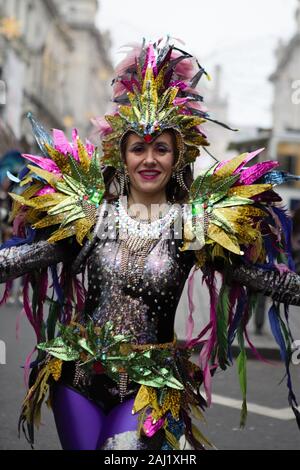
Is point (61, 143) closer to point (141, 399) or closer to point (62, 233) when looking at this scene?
point (62, 233)

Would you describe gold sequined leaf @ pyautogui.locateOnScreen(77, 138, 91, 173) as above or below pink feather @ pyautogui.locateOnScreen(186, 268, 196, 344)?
above

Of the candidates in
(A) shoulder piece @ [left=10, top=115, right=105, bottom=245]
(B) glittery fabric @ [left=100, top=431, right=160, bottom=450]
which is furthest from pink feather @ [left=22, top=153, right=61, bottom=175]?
(B) glittery fabric @ [left=100, top=431, right=160, bottom=450]

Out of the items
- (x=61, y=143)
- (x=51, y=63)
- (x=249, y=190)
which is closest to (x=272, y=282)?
(x=249, y=190)

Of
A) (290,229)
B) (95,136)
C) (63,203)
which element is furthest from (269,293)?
(95,136)

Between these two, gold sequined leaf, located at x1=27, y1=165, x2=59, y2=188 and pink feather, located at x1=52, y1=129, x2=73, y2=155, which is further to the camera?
pink feather, located at x1=52, y1=129, x2=73, y2=155

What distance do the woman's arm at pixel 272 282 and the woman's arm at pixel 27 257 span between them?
734mm

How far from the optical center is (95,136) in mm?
3779

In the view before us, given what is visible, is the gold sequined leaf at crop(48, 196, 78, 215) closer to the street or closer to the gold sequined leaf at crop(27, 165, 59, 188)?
the gold sequined leaf at crop(27, 165, 59, 188)

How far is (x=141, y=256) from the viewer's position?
310 cm

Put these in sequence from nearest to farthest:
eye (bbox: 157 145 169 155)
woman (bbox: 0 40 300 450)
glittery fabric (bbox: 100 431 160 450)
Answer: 1. glittery fabric (bbox: 100 431 160 450)
2. woman (bbox: 0 40 300 450)
3. eye (bbox: 157 145 169 155)

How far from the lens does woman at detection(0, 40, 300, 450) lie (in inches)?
115

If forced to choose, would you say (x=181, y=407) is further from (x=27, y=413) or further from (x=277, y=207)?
(x=277, y=207)

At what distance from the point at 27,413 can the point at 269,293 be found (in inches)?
42.9

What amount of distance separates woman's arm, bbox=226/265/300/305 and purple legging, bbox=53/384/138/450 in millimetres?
698
